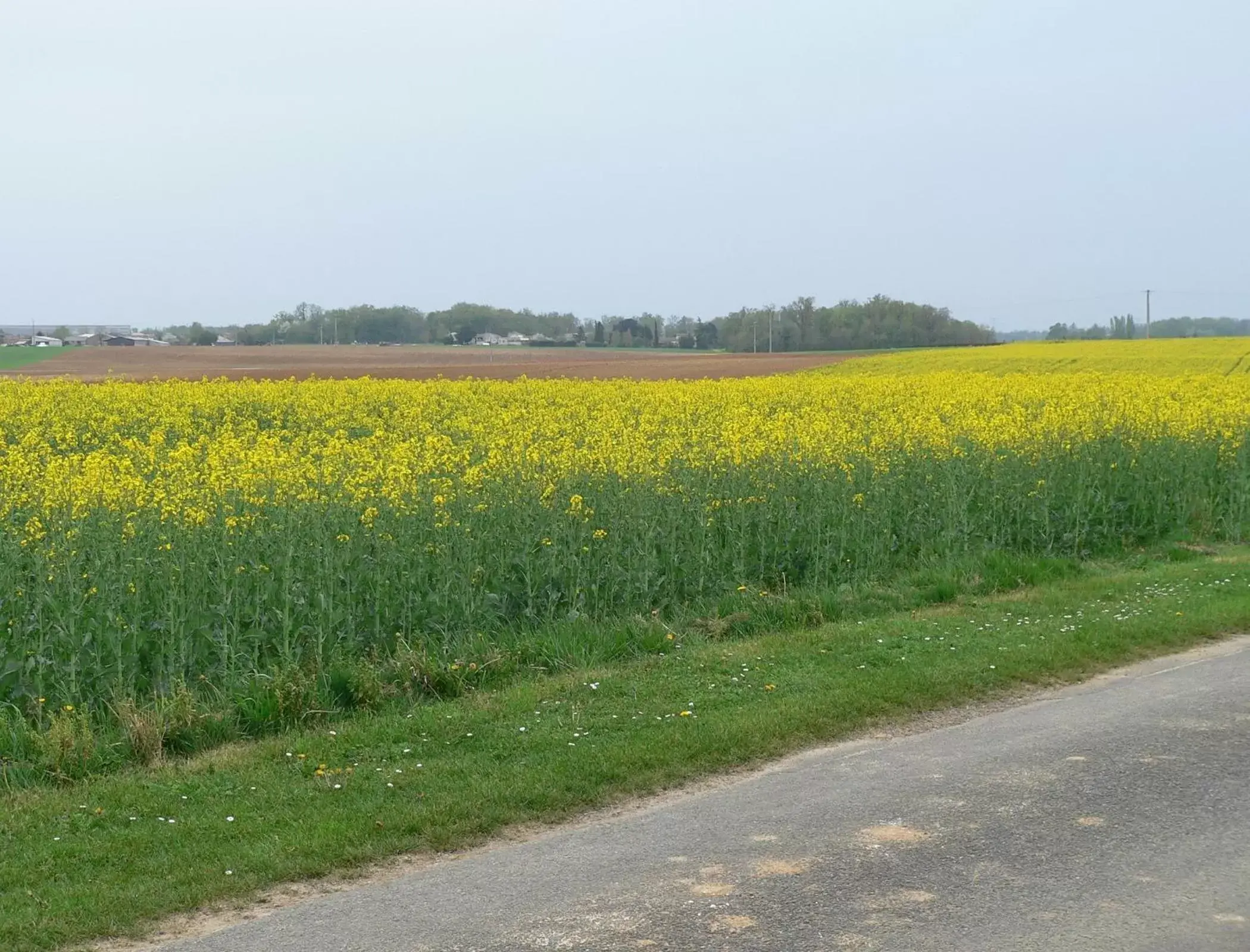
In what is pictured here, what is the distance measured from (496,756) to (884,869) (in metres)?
2.50

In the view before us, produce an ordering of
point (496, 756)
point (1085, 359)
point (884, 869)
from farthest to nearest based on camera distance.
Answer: point (1085, 359) < point (496, 756) < point (884, 869)

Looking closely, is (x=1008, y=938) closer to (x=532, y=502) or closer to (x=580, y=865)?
(x=580, y=865)

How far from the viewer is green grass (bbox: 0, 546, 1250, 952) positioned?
5.68m

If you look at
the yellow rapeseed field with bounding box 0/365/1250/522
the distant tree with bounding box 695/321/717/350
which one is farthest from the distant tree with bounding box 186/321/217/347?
the yellow rapeseed field with bounding box 0/365/1250/522

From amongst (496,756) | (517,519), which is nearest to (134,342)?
(517,519)

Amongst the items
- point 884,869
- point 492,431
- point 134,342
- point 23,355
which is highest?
point 134,342

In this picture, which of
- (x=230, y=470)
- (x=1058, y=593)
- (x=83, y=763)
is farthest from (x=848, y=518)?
(x=83, y=763)

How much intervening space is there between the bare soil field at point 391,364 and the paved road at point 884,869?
111 feet

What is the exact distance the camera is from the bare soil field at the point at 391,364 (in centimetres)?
4250

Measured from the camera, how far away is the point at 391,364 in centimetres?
5272

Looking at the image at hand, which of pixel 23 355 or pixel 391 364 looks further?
pixel 23 355

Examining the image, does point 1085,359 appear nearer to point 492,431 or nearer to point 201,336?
point 492,431

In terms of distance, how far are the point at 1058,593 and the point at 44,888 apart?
9037 millimetres

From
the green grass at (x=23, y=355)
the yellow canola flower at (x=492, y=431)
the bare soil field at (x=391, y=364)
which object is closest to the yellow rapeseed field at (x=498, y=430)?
the yellow canola flower at (x=492, y=431)
